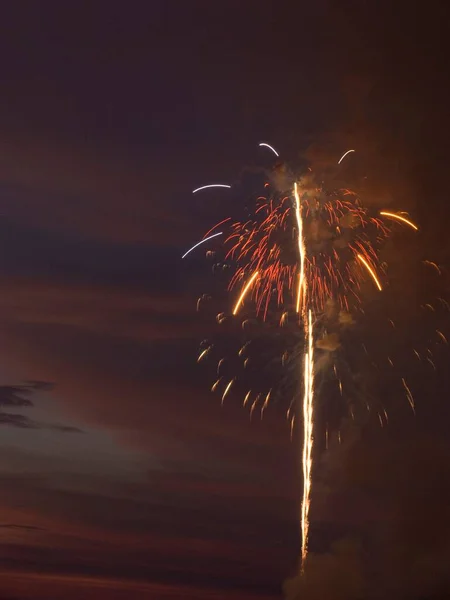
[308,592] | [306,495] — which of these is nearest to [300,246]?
[306,495]

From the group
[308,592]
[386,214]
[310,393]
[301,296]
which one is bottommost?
[308,592]

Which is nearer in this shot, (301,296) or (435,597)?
(301,296)

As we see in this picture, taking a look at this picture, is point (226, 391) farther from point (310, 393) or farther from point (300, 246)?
point (300, 246)

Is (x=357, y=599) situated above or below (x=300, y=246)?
below

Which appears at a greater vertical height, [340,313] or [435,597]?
[340,313]

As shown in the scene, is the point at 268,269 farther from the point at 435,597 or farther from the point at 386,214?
the point at 435,597

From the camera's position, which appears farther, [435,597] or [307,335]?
[435,597]

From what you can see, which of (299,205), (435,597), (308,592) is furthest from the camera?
(435,597)

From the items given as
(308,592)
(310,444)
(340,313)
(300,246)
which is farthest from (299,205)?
(308,592)

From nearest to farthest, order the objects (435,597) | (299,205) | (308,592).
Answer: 1. (299,205)
2. (308,592)
3. (435,597)
